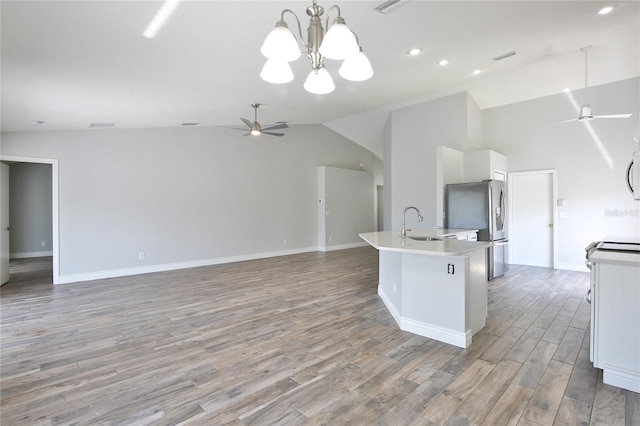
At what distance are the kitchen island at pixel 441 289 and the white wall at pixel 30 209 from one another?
9539mm

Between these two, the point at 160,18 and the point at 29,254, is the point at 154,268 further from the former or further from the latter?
the point at 160,18

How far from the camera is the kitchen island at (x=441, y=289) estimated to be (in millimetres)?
2770

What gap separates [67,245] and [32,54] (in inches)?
151

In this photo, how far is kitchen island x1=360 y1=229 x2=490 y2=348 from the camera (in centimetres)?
277

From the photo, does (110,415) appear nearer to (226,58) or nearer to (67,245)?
(226,58)

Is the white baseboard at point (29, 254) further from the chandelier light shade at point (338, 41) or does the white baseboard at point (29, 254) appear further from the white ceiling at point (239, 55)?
the chandelier light shade at point (338, 41)

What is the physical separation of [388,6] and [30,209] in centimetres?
1020

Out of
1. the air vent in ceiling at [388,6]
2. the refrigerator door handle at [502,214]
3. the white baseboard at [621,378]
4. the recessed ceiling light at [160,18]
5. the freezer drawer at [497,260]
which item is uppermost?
the air vent in ceiling at [388,6]

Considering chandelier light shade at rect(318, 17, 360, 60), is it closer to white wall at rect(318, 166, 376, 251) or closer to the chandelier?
the chandelier

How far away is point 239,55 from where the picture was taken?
10.7ft

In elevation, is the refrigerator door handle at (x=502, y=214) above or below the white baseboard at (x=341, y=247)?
above

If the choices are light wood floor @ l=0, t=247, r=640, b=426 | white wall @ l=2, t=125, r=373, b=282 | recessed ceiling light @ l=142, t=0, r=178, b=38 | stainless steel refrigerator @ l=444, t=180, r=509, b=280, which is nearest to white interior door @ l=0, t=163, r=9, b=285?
white wall @ l=2, t=125, r=373, b=282

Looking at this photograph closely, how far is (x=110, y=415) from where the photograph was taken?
194 cm

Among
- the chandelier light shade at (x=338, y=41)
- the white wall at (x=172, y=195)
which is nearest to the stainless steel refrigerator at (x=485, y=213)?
the white wall at (x=172, y=195)
